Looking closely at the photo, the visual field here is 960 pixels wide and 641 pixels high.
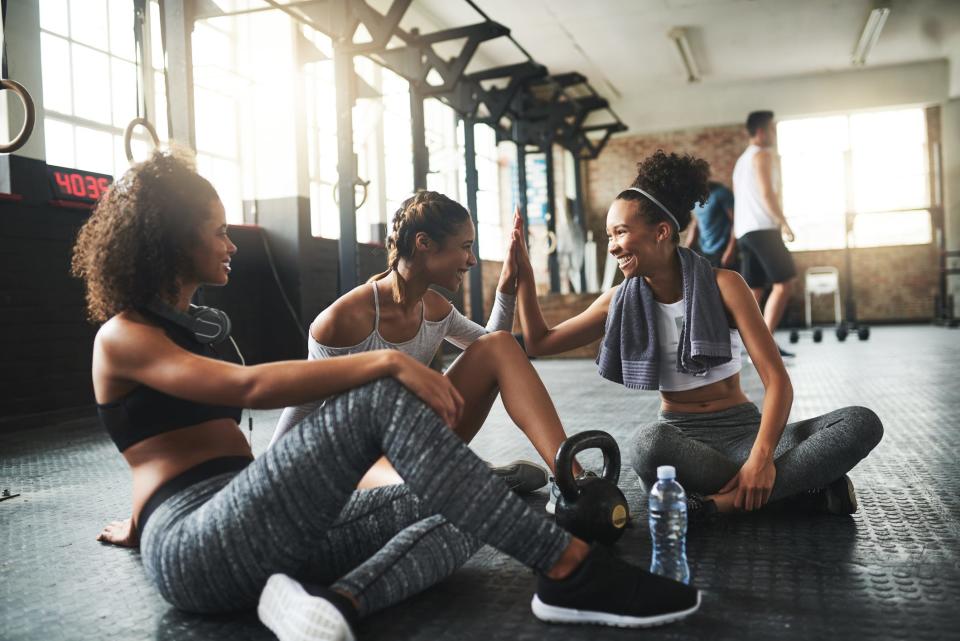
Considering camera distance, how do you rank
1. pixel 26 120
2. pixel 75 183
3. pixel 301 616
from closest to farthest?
1. pixel 301 616
2. pixel 26 120
3. pixel 75 183

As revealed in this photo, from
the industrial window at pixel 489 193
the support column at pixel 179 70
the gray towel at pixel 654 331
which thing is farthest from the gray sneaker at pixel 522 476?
the industrial window at pixel 489 193

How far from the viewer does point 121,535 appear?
1876 millimetres

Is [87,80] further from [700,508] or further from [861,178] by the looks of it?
[861,178]

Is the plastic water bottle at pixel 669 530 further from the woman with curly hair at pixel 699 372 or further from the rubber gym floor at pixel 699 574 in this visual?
the woman with curly hair at pixel 699 372

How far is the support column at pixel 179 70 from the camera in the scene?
420 cm

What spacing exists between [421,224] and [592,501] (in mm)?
823

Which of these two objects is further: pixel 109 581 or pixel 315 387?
pixel 109 581

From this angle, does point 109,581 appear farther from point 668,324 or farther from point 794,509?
point 794,509

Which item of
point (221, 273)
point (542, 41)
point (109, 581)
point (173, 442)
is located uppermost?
point (542, 41)

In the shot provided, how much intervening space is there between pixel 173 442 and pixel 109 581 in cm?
54

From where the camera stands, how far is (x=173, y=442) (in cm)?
133

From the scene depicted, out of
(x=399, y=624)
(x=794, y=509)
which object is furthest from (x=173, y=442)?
(x=794, y=509)

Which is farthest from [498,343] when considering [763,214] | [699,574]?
[763,214]

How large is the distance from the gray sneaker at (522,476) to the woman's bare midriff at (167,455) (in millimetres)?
1008
